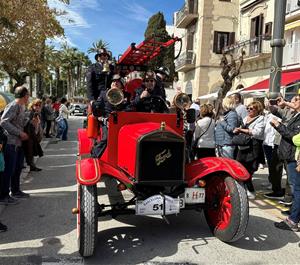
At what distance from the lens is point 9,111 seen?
5.77 meters

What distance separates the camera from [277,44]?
23.9 feet

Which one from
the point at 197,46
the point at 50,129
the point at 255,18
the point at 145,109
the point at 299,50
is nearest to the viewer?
the point at 145,109

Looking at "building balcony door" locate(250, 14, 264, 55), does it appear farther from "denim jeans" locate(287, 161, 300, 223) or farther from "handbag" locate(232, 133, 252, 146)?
"denim jeans" locate(287, 161, 300, 223)

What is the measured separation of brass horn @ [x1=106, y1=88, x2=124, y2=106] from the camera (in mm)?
4655

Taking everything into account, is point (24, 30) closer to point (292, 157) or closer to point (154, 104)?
point (154, 104)

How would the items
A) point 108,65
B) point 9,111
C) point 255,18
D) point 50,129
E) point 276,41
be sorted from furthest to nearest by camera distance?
point 255,18, point 50,129, point 276,41, point 108,65, point 9,111

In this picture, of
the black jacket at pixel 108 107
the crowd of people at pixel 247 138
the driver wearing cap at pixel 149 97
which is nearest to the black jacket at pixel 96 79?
the driver wearing cap at pixel 149 97

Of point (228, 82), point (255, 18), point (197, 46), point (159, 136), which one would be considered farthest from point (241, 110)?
point (197, 46)

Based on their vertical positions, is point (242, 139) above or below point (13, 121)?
below

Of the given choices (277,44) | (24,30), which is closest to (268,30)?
(24,30)

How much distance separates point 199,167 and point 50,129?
1292 cm

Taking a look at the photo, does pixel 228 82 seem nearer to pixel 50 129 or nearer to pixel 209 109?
pixel 50 129

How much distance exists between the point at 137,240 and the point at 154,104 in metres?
1.90

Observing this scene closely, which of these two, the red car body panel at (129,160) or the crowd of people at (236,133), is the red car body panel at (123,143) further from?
the crowd of people at (236,133)
